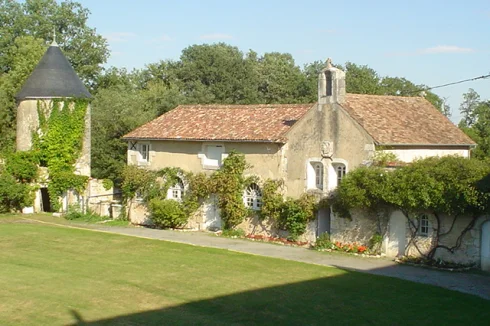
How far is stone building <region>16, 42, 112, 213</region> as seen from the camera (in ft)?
118

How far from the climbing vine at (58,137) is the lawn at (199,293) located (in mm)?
12113

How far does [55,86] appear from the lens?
120ft

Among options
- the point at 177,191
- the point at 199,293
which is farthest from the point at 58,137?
the point at 199,293

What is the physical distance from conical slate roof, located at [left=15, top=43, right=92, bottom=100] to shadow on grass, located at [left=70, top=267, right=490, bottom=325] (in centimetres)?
2257

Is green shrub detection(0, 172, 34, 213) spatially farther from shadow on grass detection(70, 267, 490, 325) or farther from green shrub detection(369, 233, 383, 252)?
shadow on grass detection(70, 267, 490, 325)

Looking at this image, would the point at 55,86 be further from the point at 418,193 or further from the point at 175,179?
the point at 418,193

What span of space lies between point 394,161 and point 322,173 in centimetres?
332

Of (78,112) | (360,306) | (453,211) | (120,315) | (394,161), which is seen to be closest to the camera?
(120,315)

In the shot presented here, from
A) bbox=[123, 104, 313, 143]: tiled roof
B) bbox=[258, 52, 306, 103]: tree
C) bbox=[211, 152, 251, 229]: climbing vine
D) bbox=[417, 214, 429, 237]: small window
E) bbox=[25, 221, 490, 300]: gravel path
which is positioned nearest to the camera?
bbox=[25, 221, 490, 300]: gravel path

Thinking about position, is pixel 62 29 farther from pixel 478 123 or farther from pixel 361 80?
pixel 478 123

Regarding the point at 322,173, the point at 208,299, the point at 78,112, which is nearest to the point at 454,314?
the point at 208,299

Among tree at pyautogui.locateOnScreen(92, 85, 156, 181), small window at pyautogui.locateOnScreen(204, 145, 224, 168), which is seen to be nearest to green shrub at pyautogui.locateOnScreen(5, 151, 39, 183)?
tree at pyautogui.locateOnScreen(92, 85, 156, 181)

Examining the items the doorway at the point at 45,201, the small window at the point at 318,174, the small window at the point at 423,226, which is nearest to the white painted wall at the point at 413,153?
the small window at the point at 423,226

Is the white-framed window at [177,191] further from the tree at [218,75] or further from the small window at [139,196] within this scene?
the tree at [218,75]
